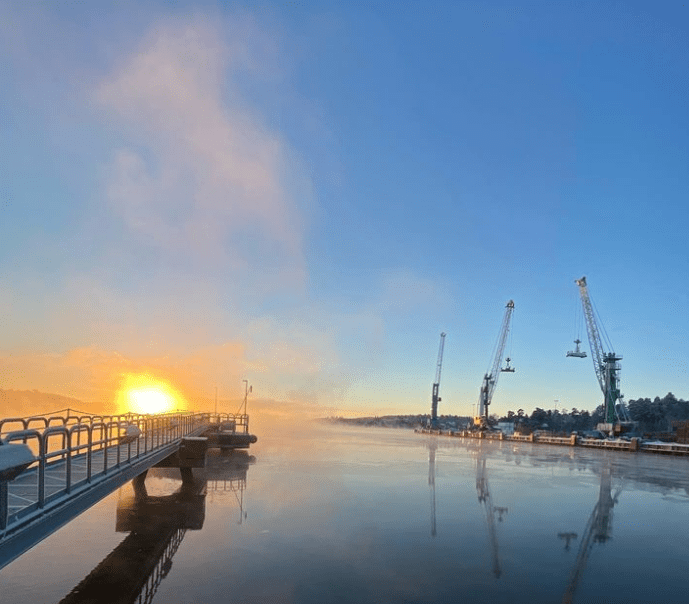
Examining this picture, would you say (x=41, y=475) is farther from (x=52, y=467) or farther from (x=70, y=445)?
(x=52, y=467)

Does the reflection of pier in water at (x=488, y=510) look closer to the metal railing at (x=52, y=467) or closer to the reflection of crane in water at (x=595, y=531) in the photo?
the reflection of crane in water at (x=595, y=531)

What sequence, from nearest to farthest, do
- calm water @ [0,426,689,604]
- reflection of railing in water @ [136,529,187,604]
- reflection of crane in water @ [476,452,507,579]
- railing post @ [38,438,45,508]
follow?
railing post @ [38,438,45,508]
reflection of railing in water @ [136,529,187,604]
calm water @ [0,426,689,604]
reflection of crane in water @ [476,452,507,579]

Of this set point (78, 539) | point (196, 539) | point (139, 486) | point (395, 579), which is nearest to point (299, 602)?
point (395, 579)

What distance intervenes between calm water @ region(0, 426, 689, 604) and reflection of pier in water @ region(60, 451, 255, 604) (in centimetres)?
9

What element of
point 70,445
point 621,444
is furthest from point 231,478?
point 621,444

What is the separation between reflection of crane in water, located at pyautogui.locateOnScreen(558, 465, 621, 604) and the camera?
15851 mm

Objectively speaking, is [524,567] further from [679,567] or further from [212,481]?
[212,481]

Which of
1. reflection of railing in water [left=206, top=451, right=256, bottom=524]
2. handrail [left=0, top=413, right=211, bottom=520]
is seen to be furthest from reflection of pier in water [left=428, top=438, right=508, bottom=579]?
handrail [left=0, top=413, right=211, bottom=520]

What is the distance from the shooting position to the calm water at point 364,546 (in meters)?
14.7

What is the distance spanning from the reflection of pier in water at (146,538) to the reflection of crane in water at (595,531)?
11.2 metres

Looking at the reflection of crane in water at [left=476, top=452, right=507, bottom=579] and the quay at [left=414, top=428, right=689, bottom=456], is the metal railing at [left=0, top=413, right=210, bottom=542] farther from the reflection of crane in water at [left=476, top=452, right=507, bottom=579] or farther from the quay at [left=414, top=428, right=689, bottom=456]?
the quay at [left=414, top=428, right=689, bottom=456]

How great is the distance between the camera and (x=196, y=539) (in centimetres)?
1931

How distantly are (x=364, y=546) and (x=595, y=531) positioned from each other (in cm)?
1015

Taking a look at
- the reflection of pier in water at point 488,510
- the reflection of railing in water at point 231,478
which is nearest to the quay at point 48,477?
the reflection of railing in water at point 231,478
